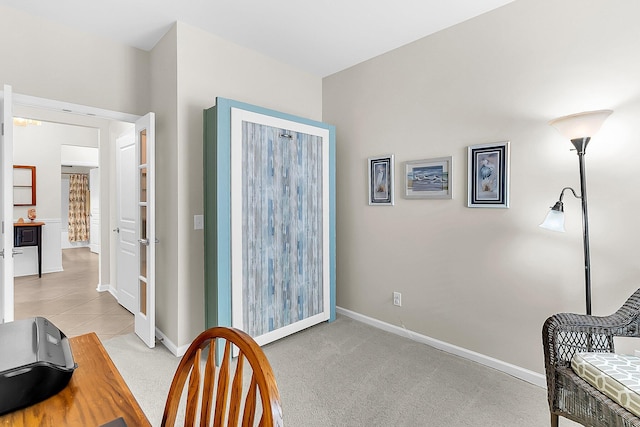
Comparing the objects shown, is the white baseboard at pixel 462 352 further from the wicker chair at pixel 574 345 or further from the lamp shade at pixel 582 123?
the lamp shade at pixel 582 123

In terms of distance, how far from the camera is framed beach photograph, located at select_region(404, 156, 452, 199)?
8.70 feet

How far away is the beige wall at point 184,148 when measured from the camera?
2577mm

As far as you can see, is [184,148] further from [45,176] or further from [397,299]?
[45,176]

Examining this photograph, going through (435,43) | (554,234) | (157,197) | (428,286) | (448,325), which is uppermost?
(435,43)

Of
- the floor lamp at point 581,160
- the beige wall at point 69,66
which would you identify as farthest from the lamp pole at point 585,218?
the beige wall at point 69,66

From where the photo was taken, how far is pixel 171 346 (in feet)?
8.76

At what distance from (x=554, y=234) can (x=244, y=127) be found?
2406 millimetres

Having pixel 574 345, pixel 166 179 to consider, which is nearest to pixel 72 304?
pixel 166 179

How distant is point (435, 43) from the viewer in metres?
2.70

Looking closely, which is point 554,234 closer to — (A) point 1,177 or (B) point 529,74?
(B) point 529,74

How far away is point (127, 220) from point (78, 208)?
7.50 metres

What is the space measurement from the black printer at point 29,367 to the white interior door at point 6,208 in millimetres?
1744

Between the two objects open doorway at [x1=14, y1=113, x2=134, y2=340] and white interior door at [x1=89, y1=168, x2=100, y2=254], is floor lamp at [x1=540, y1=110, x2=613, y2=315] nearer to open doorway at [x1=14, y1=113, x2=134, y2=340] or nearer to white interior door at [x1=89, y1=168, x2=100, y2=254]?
open doorway at [x1=14, y1=113, x2=134, y2=340]

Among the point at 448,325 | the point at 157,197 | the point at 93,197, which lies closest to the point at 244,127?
the point at 157,197
